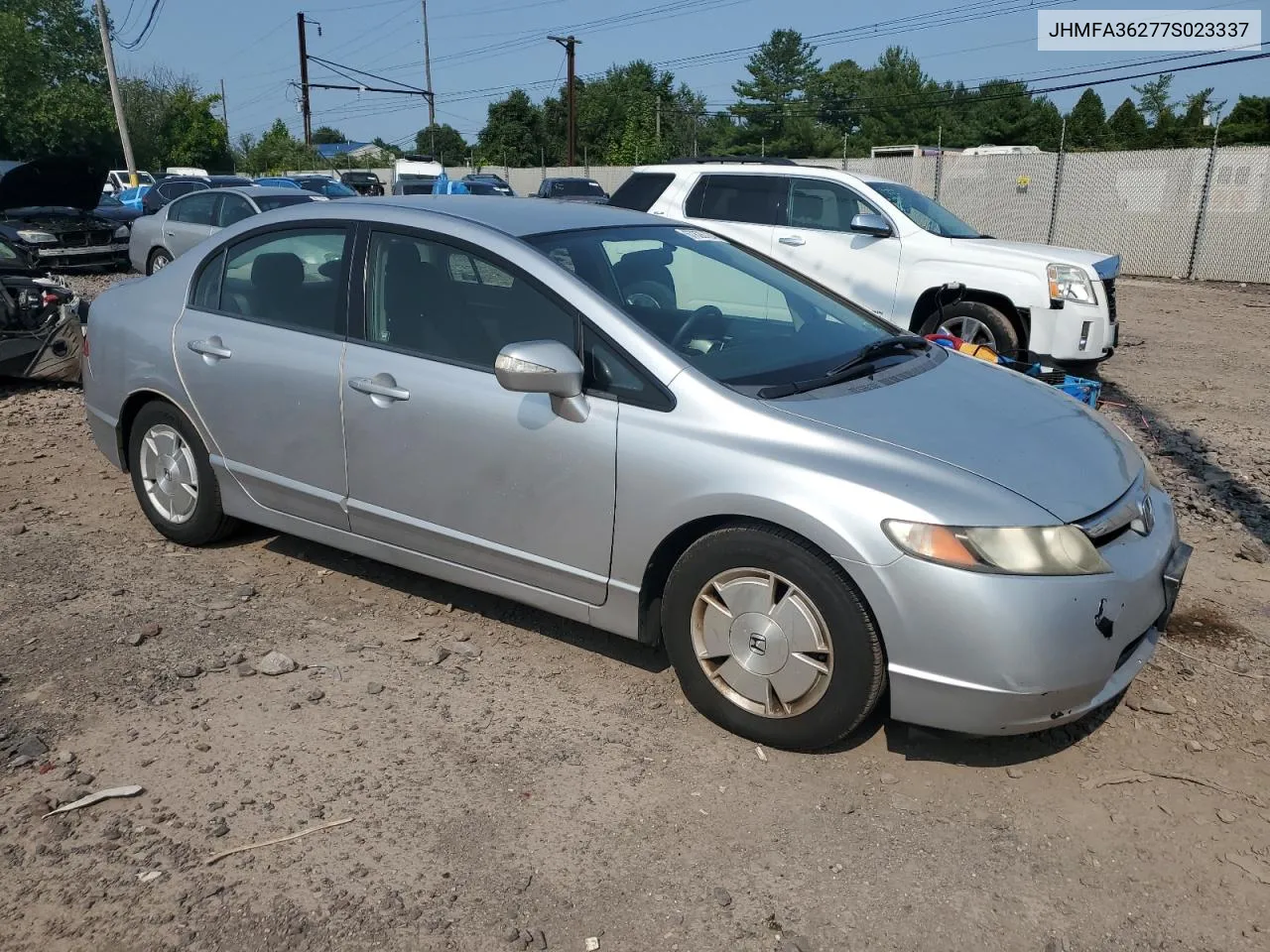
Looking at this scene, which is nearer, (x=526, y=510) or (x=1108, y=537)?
(x=1108, y=537)

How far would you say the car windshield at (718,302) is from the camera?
141 inches

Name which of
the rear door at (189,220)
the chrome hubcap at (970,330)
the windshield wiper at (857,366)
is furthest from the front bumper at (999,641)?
the rear door at (189,220)

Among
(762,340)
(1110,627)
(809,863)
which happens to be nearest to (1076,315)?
(762,340)

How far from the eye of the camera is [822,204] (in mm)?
9297

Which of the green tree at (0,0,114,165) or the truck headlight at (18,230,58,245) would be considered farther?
the green tree at (0,0,114,165)

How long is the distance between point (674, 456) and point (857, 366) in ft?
2.89

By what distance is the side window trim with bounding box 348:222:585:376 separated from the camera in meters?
3.58

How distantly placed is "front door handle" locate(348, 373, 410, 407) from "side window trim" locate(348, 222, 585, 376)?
0.40ft

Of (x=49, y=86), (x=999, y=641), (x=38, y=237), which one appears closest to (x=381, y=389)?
(x=999, y=641)

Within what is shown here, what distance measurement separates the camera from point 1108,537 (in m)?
3.08

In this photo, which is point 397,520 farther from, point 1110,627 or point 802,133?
point 802,133

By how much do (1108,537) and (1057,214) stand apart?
1951 centimetres

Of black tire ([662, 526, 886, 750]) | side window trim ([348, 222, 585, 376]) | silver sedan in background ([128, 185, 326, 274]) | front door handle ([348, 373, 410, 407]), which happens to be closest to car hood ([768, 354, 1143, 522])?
black tire ([662, 526, 886, 750])

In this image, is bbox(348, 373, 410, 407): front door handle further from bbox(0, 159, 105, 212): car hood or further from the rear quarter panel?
bbox(0, 159, 105, 212): car hood
